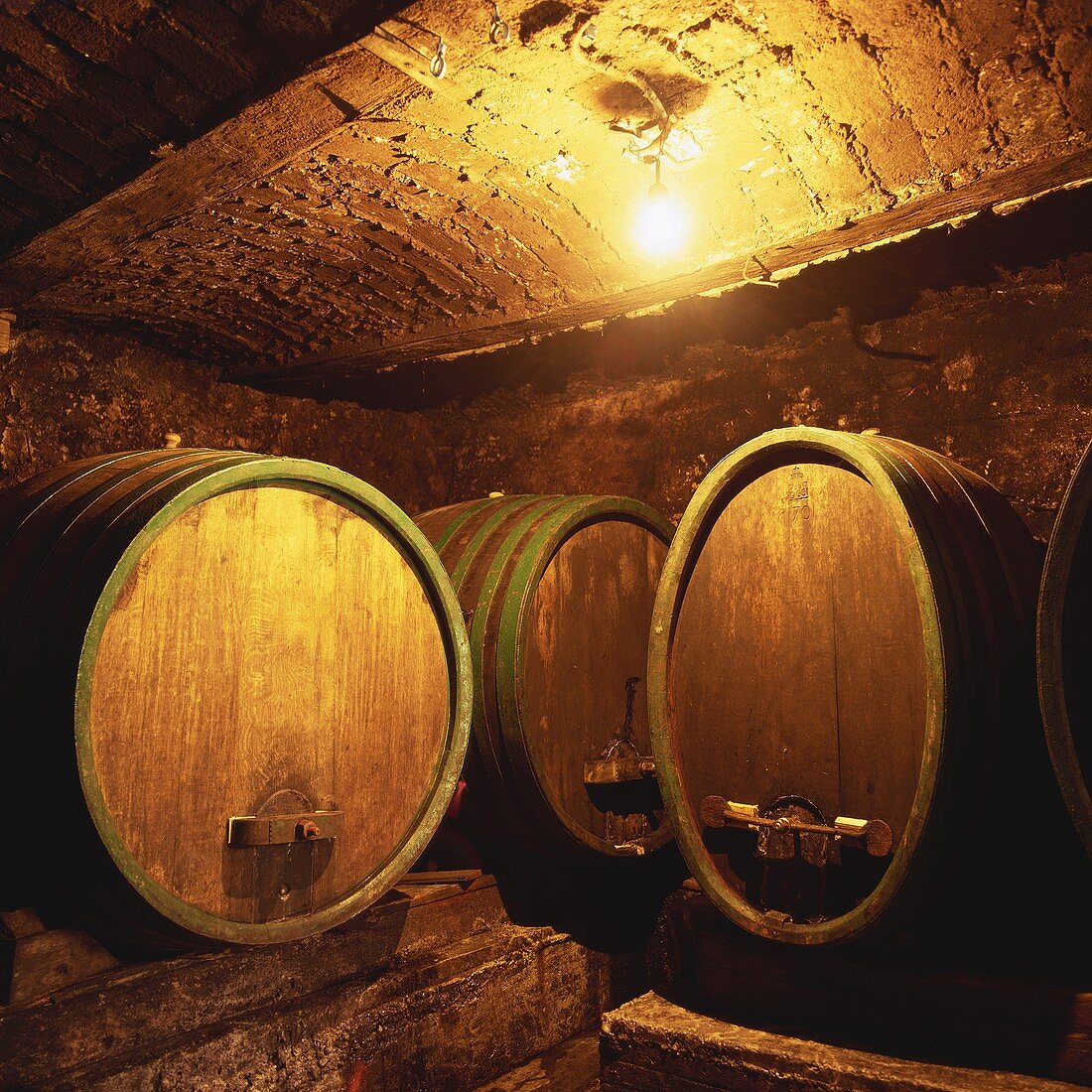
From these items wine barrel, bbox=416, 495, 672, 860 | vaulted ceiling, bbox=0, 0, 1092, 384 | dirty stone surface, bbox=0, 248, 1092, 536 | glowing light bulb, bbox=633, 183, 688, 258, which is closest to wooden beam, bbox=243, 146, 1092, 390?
vaulted ceiling, bbox=0, 0, 1092, 384

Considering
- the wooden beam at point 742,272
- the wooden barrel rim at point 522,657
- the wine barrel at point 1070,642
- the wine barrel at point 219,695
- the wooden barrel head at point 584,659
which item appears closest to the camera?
the wine barrel at point 1070,642

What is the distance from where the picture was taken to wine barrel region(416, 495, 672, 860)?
9.09 feet

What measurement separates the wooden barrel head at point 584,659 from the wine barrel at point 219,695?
0.43 meters

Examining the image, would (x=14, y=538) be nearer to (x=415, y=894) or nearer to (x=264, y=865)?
(x=264, y=865)

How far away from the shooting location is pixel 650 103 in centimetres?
219

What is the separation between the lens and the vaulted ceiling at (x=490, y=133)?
1.90 m

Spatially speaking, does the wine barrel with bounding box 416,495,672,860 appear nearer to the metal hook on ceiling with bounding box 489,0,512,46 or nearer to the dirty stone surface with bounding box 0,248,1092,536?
the dirty stone surface with bounding box 0,248,1092,536

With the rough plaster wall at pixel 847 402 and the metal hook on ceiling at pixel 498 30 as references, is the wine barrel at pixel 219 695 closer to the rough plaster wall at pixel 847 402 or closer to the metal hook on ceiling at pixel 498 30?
the metal hook on ceiling at pixel 498 30

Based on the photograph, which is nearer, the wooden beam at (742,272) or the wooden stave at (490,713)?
the wooden beam at (742,272)

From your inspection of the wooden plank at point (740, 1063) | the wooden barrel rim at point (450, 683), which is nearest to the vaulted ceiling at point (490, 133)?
the wooden barrel rim at point (450, 683)

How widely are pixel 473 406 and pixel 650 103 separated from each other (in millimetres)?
2525

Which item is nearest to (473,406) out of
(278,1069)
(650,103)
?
(650,103)

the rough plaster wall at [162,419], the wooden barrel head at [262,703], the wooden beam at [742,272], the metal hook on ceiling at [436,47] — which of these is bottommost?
the wooden barrel head at [262,703]

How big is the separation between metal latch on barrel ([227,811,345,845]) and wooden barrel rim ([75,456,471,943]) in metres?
0.17
